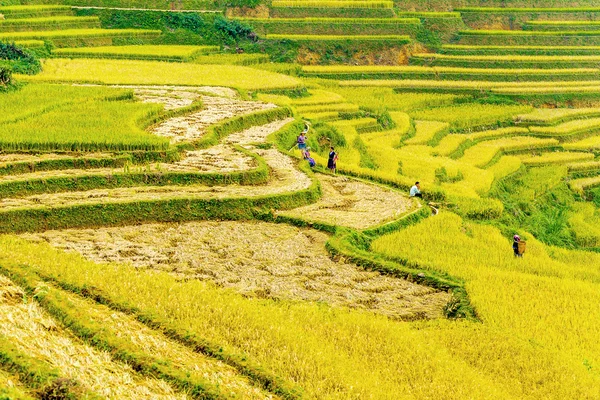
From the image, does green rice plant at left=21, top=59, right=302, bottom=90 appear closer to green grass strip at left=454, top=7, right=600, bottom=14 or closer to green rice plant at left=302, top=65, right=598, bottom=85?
green rice plant at left=302, top=65, right=598, bottom=85

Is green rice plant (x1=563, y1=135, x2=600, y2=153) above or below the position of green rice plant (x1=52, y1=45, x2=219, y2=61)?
below

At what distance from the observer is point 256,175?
12.5 meters

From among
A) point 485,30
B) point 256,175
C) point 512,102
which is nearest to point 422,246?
point 256,175

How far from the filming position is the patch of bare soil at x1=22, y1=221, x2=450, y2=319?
8430mm

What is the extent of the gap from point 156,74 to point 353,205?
1183 centimetres

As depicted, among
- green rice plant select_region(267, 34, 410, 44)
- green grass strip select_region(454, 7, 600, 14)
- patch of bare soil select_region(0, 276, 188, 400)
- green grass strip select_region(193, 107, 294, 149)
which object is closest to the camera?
patch of bare soil select_region(0, 276, 188, 400)

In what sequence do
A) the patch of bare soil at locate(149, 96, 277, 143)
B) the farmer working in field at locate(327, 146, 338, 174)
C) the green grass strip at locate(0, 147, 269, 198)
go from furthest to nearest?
the patch of bare soil at locate(149, 96, 277, 143) → the farmer working in field at locate(327, 146, 338, 174) → the green grass strip at locate(0, 147, 269, 198)

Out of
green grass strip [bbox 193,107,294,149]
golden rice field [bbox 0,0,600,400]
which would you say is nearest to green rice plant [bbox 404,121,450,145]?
golden rice field [bbox 0,0,600,400]

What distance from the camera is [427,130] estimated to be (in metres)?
23.8

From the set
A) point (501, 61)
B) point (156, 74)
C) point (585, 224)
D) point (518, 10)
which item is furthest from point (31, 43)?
point (518, 10)

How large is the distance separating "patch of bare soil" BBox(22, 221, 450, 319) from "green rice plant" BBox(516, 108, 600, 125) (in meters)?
16.8

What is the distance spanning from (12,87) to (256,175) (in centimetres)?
686

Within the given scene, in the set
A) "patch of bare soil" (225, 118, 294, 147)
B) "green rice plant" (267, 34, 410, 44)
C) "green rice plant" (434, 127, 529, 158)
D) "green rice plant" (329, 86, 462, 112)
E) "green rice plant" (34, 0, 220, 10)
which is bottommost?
"green rice plant" (434, 127, 529, 158)

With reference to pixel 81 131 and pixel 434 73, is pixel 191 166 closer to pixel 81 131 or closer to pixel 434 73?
pixel 81 131
